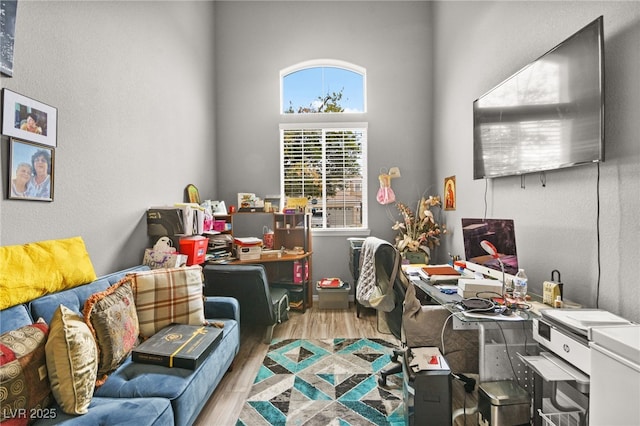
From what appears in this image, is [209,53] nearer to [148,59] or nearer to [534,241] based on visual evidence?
[148,59]

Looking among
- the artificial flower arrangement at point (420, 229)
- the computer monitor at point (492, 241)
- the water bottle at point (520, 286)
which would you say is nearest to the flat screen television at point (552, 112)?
the computer monitor at point (492, 241)

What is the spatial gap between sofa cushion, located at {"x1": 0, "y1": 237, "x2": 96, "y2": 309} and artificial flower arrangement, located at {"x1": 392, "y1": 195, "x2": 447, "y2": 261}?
3.08 metres

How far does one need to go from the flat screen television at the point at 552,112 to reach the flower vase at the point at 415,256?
1.37m

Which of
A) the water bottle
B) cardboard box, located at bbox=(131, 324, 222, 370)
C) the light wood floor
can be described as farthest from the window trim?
cardboard box, located at bbox=(131, 324, 222, 370)

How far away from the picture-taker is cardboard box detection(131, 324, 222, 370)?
1669 mm

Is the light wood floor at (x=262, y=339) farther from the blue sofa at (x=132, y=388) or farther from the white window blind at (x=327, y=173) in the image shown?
the white window blind at (x=327, y=173)

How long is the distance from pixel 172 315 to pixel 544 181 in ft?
8.69

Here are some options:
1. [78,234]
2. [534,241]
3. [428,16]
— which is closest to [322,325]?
[534,241]

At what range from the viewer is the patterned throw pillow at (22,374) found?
1.13 m

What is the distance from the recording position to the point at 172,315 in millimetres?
2045

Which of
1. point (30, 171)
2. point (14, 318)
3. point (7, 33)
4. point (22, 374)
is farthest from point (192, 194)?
point (22, 374)

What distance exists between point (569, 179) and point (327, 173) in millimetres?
2911

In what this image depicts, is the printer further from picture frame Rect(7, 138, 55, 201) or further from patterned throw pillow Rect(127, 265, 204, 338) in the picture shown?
picture frame Rect(7, 138, 55, 201)

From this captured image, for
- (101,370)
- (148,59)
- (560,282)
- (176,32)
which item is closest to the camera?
(101,370)
